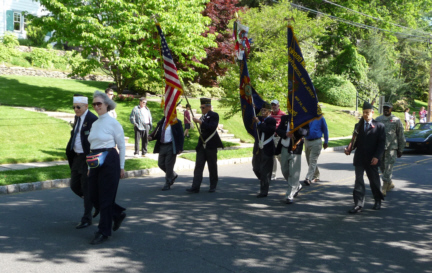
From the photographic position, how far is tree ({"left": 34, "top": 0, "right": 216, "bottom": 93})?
20125mm

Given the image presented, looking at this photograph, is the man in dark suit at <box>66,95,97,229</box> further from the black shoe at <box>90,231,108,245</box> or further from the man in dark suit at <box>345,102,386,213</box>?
the man in dark suit at <box>345,102,386,213</box>

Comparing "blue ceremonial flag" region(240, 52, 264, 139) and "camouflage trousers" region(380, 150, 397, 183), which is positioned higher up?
"blue ceremonial flag" region(240, 52, 264, 139)

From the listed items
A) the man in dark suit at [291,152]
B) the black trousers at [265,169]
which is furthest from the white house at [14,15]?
the man in dark suit at [291,152]

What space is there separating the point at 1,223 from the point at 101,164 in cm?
213

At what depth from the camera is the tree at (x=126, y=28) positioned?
66.0 ft

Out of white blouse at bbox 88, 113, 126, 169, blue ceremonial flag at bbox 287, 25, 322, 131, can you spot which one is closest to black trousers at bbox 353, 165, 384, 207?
blue ceremonial flag at bbox 287, 25, 322, 131

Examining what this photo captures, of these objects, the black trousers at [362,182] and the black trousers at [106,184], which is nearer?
the black trousers at [106,184]

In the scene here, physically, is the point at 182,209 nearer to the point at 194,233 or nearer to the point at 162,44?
the point at 194,233

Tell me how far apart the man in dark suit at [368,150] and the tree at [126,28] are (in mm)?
13805

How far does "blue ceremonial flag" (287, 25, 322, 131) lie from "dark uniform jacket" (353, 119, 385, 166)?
0.94m

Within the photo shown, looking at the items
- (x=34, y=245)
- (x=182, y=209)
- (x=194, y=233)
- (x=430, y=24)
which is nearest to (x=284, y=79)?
(x=182, y=209)

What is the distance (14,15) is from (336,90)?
27.0 m

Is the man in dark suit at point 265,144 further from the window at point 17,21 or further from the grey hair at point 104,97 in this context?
the window at point 17,21

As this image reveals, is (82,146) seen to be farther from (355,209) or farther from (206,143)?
(355,209)
